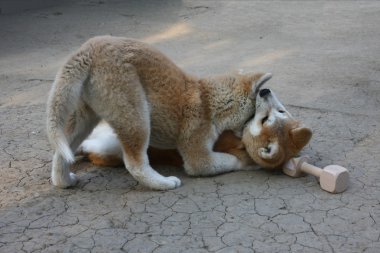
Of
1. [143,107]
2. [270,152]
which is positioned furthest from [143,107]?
[270,152]

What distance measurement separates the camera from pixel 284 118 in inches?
135

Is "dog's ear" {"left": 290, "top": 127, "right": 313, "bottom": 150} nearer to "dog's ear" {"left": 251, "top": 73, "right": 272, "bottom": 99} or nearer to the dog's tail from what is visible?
"dog's ear" {"left": 251, "top": 73, "right": 272, "bottom": 99}

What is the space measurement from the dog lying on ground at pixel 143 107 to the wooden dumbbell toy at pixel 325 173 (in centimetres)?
18

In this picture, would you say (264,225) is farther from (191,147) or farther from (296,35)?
(296,35)

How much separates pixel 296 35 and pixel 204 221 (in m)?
4.82

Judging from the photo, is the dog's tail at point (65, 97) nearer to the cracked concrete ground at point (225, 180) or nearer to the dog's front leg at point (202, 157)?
the cracked concrete ground at point (225, 180)

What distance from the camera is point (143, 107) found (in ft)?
10.4

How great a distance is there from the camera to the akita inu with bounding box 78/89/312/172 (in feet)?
11.0

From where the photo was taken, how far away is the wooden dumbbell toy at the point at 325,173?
3.16m

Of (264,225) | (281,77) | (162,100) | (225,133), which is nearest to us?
(264,225)

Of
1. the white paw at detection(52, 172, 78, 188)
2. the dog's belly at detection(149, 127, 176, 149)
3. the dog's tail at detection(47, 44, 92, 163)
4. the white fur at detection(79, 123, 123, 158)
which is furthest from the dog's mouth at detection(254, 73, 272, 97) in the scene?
the white paw at detection(52, 172, 78, 188)

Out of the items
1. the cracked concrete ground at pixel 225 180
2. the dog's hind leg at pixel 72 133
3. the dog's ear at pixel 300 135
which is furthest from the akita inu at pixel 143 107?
the dog's ear at pixel 300 135

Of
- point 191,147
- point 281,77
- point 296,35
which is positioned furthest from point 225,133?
point 296,35

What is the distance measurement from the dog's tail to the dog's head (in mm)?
1099
